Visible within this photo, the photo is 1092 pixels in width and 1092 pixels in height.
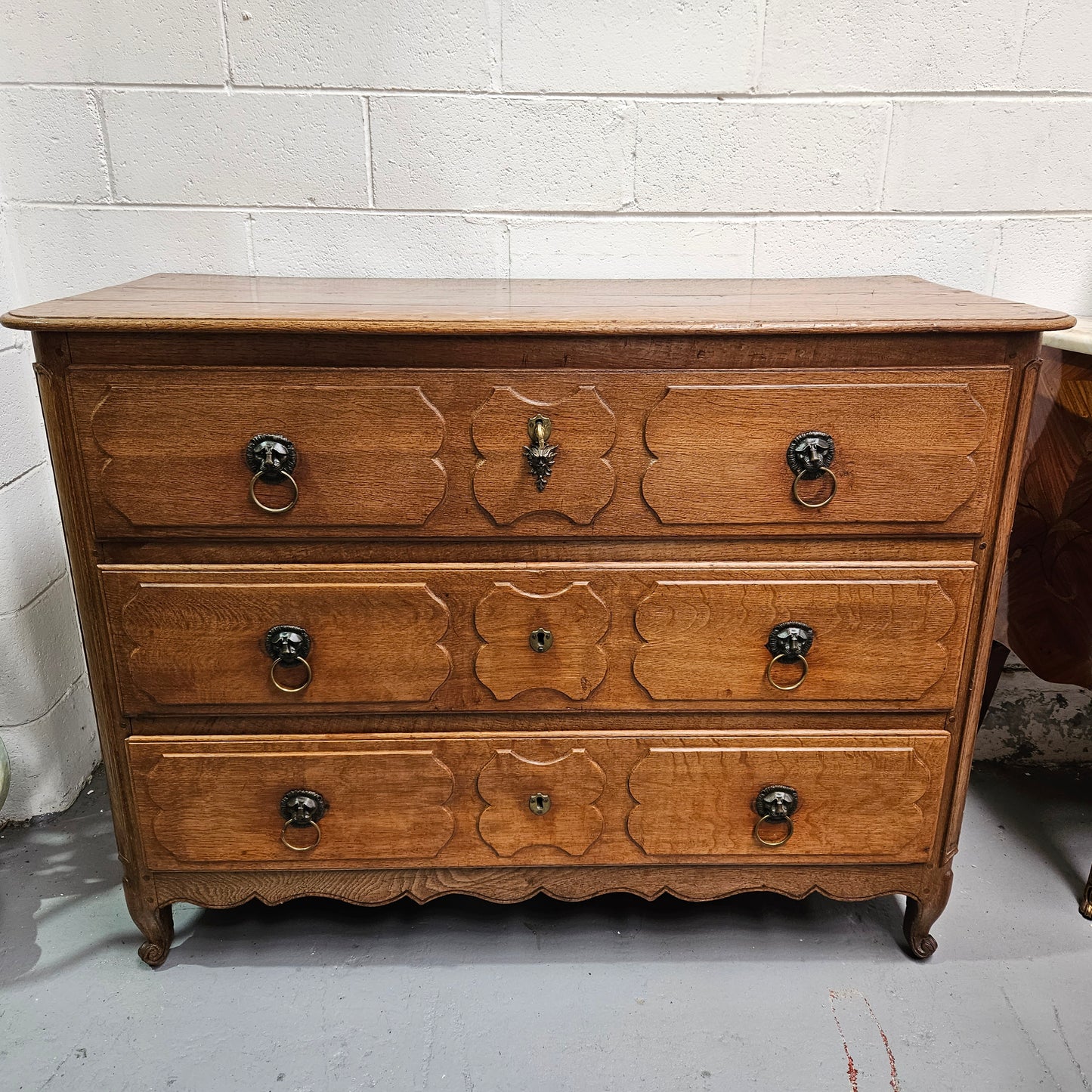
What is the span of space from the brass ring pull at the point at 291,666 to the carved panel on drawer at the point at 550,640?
27cm

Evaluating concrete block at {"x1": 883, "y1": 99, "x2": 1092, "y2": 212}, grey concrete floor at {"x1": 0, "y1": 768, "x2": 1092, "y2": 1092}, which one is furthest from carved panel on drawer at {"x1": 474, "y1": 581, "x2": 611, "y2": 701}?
concrete block at {"x1": 883, "y1": 99, "x2": 1092, "y2": 212}

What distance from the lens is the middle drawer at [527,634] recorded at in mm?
1285

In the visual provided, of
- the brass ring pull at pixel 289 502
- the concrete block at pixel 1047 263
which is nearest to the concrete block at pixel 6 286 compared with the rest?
the brass ring pull at pixel 289 502

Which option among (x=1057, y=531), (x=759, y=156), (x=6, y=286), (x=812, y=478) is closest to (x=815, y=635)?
(x=812, y=478)

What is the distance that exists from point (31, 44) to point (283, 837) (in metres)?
1.63

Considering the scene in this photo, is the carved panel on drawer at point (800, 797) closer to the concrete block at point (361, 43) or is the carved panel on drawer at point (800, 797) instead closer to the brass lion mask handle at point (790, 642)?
the brass lion mask handle at point (790, 642)

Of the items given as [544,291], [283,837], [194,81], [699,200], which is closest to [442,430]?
[544,291]

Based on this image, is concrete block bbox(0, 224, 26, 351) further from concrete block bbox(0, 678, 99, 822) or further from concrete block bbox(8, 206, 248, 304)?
concrete block bbox(0, 678, 99, 822)

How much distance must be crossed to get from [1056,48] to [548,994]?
210 cm

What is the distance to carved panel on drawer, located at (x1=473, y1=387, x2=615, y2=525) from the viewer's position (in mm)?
1210

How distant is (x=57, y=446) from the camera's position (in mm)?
1216

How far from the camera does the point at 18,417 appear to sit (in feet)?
5.85

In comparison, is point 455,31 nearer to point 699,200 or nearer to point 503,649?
point 699,200

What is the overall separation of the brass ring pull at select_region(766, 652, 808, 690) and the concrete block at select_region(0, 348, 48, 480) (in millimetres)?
1587
